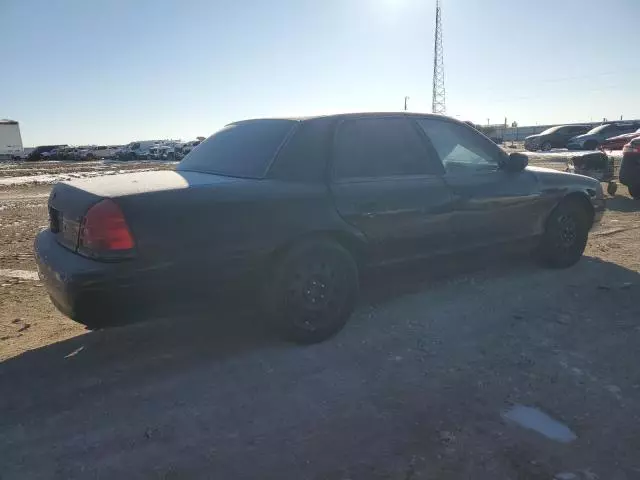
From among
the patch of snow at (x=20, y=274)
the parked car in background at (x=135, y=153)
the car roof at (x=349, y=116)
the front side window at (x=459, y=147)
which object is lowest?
the patch of snow at (x=20, y=274)

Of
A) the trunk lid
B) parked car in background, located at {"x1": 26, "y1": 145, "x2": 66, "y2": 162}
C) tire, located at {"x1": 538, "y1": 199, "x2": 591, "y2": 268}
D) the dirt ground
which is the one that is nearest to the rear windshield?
the trunk lid

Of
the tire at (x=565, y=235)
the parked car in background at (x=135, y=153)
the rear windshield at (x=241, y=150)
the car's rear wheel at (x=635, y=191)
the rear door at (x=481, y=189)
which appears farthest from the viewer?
the parked car in background at (x=135, y=153)

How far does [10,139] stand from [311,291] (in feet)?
189

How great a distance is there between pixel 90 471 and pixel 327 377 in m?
1.34

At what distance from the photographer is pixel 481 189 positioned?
4355 millimetres

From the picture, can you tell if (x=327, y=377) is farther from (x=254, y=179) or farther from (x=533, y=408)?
(x=254, y=179)

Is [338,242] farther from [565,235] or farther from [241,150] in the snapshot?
[565,235]

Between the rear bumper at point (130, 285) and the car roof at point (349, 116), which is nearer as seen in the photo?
the rear bumper at point (130, 285)

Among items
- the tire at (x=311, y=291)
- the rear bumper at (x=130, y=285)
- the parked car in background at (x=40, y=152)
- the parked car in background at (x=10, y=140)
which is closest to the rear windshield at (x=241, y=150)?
the tire at (x=311, y=291)

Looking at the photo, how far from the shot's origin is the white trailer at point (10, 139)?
1981 inches

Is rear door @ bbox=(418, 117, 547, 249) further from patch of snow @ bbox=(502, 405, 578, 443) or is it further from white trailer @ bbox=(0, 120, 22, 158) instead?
white trailer @ bbox=(0, 120, 22, 158)

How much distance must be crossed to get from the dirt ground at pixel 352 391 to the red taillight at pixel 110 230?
0.77 m

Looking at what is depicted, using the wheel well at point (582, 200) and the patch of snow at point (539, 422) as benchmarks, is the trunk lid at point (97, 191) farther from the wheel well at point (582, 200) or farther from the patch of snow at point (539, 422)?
the wheel well at point (582, 200)

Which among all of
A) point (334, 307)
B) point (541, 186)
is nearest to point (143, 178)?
point (334, 307)
